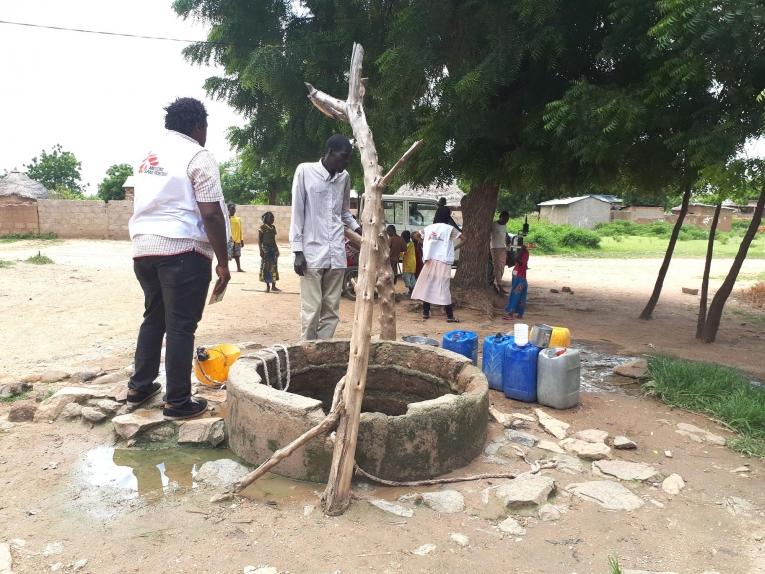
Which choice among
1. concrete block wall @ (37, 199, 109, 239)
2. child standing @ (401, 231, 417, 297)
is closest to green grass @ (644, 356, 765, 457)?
child standing @ (401, 231, 417, 297)

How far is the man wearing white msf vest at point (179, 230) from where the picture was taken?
3271 millimetres

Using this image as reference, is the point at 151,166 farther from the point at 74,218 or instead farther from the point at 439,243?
the point at 74,218

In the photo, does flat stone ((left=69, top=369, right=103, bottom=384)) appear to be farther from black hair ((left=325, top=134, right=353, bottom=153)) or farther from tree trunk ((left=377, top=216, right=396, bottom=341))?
black hair ((left=325, top=134, right=353, bottom=153))

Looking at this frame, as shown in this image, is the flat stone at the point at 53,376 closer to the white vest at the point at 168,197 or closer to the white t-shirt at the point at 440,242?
the white vest at the point at 168,197

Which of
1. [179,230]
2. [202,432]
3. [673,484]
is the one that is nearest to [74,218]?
[179,230]

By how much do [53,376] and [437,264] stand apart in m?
4.71

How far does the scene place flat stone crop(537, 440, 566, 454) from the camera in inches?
140

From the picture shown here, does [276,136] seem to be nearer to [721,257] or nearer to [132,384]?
[132,384]

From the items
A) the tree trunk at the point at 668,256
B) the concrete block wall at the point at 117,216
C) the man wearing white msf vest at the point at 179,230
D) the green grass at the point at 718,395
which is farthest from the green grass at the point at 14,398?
the concrete block wall at the point at 117,216

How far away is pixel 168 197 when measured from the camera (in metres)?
3.27

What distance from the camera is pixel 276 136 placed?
9.42 meters

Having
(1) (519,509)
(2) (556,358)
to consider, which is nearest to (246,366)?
(1) (519,509)

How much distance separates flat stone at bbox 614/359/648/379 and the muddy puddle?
3.35 meters

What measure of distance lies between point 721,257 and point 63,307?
22962mm
